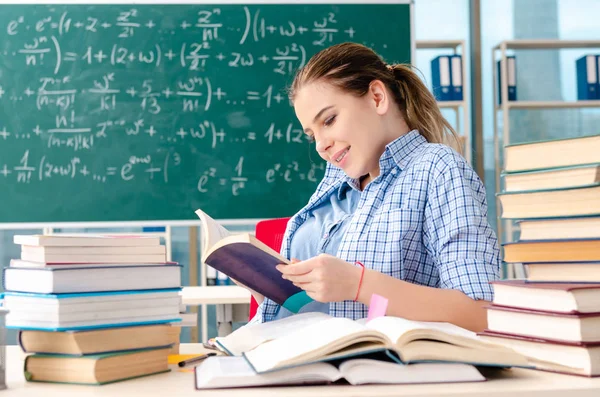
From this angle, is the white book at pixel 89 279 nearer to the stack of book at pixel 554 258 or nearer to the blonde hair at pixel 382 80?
the stack of book at pixel 554 258

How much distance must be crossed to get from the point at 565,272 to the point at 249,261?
495 millimetres

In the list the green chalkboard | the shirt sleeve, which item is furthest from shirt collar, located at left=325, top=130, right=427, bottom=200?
the green chalkboard

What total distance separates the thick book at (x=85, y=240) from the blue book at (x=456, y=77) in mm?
3893

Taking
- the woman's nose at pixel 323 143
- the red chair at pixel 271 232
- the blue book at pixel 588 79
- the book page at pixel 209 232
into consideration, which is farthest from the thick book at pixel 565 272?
the blue book at pixel 588 79

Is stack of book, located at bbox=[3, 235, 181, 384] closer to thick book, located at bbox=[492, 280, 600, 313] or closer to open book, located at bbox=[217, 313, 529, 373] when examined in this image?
open book, located at bbox=[217, 313, 529, 373]

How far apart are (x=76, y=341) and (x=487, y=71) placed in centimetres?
451

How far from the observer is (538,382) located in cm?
83

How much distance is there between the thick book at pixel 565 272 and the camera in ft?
3.24

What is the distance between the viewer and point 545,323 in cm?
93

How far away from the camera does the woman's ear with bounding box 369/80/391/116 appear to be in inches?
63.5

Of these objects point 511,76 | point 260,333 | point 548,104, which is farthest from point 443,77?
point 260,333

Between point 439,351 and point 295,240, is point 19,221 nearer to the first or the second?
point 295,240

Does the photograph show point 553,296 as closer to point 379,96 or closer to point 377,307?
point 377,307

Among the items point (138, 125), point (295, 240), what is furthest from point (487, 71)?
point (295, 240)
